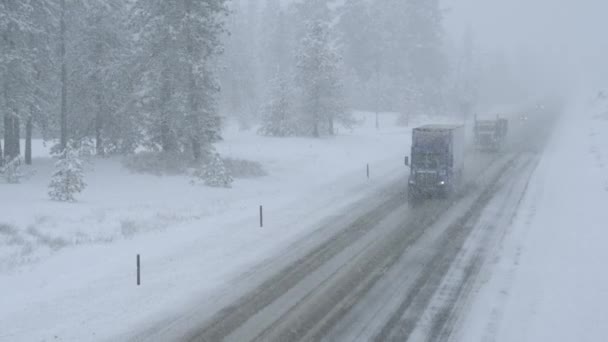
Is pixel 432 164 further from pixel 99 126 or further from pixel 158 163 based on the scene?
pixel 99 126

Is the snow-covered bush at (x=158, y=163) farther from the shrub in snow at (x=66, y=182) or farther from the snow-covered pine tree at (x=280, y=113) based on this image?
the snow-covered pine tree at (x=280, y=113)

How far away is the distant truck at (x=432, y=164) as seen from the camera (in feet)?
78.4

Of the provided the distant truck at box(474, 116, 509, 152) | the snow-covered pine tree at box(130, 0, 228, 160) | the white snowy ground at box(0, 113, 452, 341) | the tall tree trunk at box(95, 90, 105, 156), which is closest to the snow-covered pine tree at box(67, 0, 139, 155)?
the tall tree trunk at box(95, 90, 105, 156)

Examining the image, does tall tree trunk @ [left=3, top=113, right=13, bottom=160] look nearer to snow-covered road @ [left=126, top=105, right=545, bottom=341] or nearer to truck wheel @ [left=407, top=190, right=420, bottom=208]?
snow-covered road @ [left=126, top=105, right=545, bottom=341]

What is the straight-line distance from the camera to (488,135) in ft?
132

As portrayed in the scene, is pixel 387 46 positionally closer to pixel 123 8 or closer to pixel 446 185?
pixel 123 8

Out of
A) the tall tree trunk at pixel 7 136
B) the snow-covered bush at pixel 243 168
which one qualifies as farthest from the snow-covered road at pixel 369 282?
the tall tree trunk at pixel 7 136

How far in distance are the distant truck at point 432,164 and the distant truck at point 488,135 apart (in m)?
16.7

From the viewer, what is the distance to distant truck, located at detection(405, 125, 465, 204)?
23.9 meters

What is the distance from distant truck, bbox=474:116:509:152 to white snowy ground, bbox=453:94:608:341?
13710mm

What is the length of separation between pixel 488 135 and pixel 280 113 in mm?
16825

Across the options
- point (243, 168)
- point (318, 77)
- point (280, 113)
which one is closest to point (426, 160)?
point (243, 168)

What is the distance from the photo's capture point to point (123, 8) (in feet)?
102

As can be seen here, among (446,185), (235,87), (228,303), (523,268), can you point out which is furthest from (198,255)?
(235,87)
